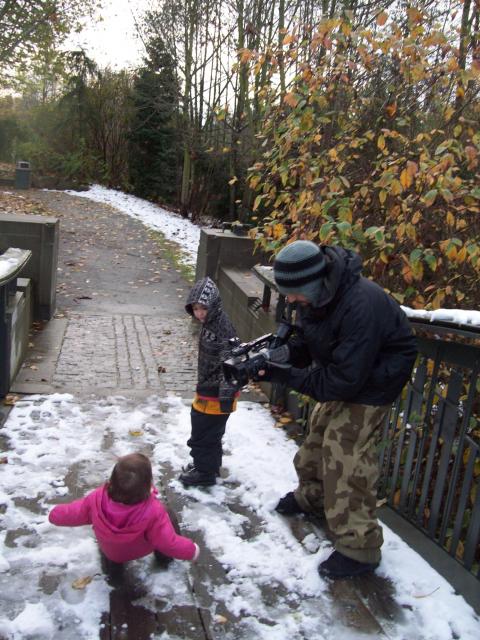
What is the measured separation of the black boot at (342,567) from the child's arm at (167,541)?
2.18ft

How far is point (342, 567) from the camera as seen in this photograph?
117 inches

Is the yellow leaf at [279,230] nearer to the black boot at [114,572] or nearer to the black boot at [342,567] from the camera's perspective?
the black boot at [342,567]

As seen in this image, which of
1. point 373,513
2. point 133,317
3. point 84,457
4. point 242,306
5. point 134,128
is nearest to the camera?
point 373,513

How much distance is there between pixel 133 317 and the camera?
8.55 meters

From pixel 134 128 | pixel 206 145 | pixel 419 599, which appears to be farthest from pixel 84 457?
pixel 134 128

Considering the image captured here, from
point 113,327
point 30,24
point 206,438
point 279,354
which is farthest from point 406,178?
point 30,24

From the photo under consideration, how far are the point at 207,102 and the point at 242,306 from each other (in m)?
15.5

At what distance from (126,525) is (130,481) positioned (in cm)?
24

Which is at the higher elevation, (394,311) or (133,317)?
(394,311)

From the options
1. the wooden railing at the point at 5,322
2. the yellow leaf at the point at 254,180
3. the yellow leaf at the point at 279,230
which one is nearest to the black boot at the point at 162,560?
the wooden railing at the point at 5,322

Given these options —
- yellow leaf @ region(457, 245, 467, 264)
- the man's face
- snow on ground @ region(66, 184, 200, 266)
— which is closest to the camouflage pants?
the man's face

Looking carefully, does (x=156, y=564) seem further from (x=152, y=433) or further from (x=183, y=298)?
(x=183, y=298)

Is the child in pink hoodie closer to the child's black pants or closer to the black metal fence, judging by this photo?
the child's black pants

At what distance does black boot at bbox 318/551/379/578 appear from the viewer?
9.75 feet
